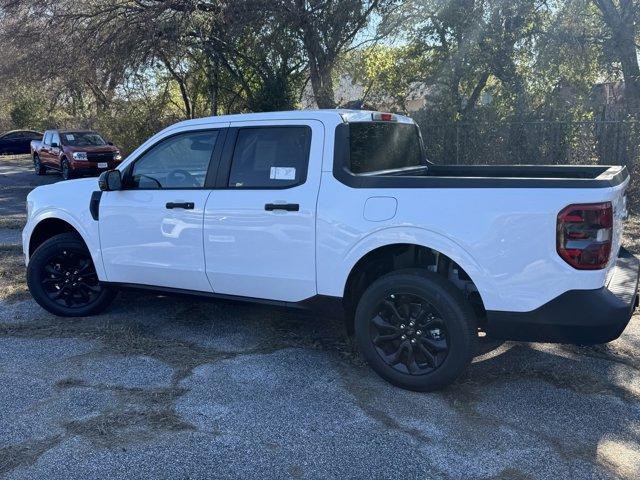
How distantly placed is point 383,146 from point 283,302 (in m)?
1.49

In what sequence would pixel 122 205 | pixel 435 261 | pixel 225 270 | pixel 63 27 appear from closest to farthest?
1. pixel 435 261
2. pixel 225 270
3. pixel 122 205
4. pixel 63 27

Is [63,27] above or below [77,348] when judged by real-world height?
above

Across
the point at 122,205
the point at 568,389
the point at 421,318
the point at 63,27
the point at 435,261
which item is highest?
the point at 63,27

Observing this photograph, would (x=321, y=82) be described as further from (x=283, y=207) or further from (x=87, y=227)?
(x=283, y=207)

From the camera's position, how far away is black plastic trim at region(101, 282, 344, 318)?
13.5 ft

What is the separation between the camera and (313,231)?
4.05 meters

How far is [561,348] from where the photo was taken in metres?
4.61

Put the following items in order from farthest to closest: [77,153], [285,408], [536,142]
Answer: [77,153] < [536,142] < [285,408]

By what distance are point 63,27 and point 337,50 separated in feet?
24.1

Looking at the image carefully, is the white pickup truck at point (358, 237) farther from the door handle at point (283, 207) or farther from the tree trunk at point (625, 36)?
the tree trunk at point (625, 36)

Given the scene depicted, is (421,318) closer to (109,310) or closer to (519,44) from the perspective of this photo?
(109,310)

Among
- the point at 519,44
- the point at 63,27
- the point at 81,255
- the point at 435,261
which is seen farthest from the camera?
the point at 63,27

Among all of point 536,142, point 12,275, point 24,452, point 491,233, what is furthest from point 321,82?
point 24,452

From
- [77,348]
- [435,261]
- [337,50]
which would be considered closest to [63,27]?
[337,50]
